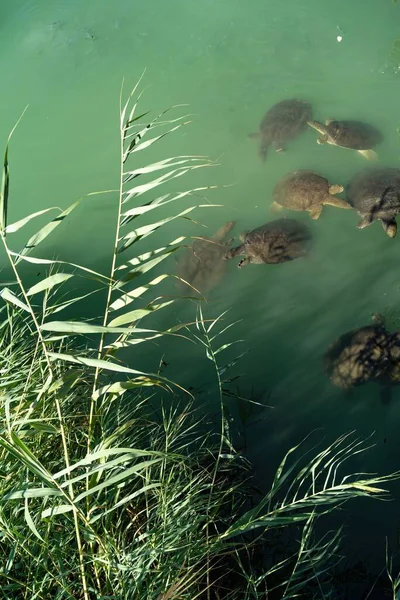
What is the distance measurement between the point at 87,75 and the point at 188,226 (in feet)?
6.92

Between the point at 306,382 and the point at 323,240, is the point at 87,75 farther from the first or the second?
the point at 306,382

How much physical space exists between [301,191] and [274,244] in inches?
16.7

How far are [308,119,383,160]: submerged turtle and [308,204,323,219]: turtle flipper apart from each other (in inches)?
23.1

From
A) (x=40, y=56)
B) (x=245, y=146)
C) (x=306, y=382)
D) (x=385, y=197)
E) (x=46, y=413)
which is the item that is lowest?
(x=306, y=382)

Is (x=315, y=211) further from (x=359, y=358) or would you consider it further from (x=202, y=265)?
(x=359, y=358)

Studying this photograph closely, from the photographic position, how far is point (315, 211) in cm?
378

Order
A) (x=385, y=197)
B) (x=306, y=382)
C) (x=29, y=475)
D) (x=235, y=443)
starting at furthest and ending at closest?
(x=385, y=197)
(x=306, y=382)
(x=235, y=443)
(x=29, y=475)

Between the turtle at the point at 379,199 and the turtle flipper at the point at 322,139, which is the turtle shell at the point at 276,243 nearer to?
the turtle at the point at 379,199

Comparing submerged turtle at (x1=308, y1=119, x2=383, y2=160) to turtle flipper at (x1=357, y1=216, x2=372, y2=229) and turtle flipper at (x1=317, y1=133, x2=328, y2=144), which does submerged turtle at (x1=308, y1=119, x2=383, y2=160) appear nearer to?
turtle flipper at (x1=317, y1=133, x2=328, y2=144)

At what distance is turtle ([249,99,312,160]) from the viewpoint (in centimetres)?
411

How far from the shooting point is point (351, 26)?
196 inches

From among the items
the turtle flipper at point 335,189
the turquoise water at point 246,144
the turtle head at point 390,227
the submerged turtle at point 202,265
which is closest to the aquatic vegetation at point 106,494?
the turquoise water at point 246,144

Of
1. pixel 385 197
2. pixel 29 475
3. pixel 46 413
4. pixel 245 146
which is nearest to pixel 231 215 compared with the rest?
pixel 245 146

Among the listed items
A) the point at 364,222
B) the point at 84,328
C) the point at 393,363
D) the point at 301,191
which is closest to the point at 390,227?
the point at 364,222
